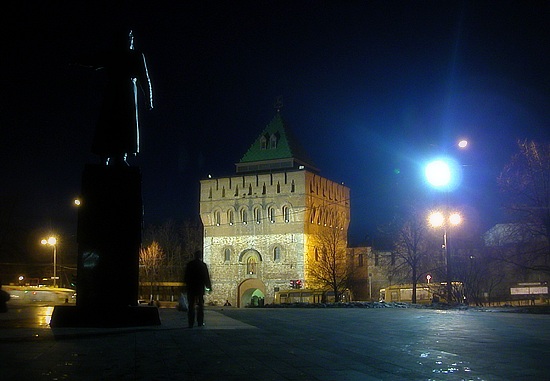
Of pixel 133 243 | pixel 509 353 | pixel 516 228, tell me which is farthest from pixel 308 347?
pixel 516 228

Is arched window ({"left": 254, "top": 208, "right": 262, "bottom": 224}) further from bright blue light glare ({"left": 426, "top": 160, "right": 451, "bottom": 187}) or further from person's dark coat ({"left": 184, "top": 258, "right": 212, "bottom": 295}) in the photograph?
person's dark coat ({"left": 184, "top": 258, "right": 212, "bottom": 295})

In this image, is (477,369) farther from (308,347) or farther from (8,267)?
(8,267)

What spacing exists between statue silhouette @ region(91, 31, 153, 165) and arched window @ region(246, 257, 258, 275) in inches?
2294

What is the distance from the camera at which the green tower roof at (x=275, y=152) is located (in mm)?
72312

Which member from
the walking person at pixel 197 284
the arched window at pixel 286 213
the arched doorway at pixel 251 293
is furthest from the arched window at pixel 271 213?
the walking person at pixel 197 284

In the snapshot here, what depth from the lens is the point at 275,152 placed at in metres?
73.1

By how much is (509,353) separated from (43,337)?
5150 millimetres

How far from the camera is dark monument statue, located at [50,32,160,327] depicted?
9.81m

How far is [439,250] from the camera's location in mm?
52562

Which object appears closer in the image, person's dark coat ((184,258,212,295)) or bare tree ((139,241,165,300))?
person's dark coat ((184,258,212,295))

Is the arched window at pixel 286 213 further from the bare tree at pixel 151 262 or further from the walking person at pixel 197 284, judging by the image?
the walking person at pixel 197 284

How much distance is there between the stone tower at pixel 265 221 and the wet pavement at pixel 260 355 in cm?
5665

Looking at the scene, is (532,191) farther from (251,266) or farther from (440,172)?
(251,266)

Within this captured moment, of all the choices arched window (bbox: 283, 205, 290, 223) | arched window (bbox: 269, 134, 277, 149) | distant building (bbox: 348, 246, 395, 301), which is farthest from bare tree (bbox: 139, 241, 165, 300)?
distant building (bbox: 348, 246, 395, 301)
